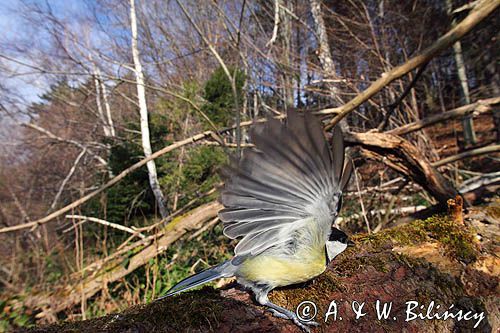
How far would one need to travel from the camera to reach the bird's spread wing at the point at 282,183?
0.84 metres

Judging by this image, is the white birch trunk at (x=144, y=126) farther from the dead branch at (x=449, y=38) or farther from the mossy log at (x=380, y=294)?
the mossy log at (x=380, y=294)

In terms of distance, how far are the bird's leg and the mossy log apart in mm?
18

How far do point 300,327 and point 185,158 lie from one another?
5257 mm

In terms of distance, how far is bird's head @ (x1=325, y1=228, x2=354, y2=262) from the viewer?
3.86 ft

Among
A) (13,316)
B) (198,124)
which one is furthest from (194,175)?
(13,316)

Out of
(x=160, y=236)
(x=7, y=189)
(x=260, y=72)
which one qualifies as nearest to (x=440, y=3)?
(x=260, y=72)

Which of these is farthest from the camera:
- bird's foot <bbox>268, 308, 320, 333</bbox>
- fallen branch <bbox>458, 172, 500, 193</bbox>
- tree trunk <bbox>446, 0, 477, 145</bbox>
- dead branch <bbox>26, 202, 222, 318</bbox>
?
tree trunk <bbox>446, 0, 477, 145</bbox>

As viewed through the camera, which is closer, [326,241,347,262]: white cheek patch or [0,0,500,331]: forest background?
[326,241,347,262]: white cheek patch

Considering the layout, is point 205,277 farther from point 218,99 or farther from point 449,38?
point 218,99

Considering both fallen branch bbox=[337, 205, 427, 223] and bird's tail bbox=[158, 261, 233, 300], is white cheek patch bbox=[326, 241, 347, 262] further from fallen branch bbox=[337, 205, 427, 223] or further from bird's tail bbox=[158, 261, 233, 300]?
fallen branch bbox=[337, 205, 427, 223]

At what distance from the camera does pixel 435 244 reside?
4.92 feet

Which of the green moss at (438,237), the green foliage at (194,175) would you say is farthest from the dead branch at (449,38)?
the green foliage at (194,175)

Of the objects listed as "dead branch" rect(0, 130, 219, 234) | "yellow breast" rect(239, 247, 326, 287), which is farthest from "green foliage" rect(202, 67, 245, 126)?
"yellow breast" rect(239, 247, 326, 287)

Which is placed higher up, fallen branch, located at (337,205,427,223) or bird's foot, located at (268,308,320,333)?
bird's foot, located at (268,308,320,333)
